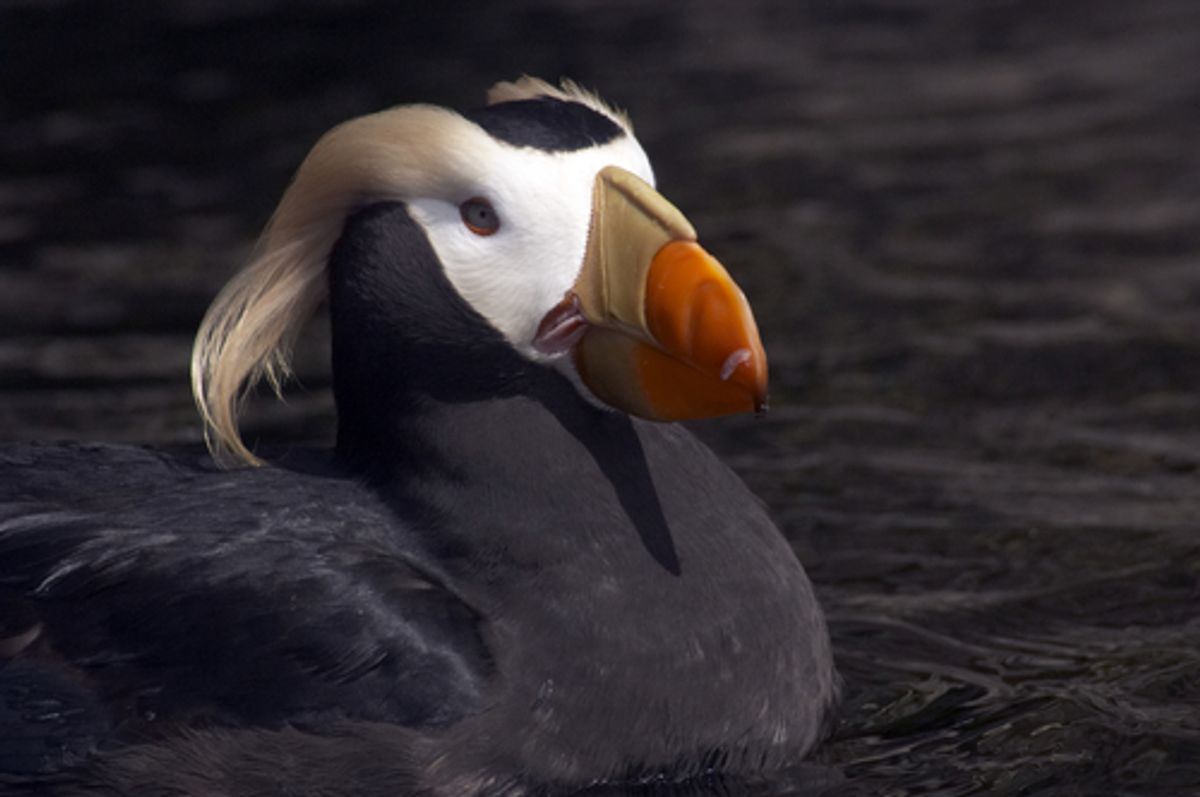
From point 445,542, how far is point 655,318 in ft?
1.89

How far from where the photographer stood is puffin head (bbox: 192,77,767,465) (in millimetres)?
3770

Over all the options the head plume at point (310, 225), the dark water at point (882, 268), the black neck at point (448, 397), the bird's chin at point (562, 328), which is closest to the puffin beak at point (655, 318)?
the bird's chin at point (562, 328)

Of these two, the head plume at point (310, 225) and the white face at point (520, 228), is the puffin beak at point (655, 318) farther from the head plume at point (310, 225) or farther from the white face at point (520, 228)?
the head plume at point (310, 225)

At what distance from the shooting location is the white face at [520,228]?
3.83 m

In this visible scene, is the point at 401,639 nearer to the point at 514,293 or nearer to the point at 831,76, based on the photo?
the point at 514,293

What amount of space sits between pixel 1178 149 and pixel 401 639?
4.92 meters

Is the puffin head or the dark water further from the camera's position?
the dark water

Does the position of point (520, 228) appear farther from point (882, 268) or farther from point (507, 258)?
point (882, 268)

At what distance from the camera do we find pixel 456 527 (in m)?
3.97

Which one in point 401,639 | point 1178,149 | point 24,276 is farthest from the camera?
point 1178,149

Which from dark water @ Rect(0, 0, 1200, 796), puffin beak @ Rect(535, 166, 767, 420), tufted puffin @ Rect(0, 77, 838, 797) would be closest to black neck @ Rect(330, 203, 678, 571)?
tufted puffin @ Rect(0, 77, 838, 797)

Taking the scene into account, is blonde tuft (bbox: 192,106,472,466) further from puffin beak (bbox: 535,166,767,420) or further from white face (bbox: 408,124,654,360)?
puffin beak (bbox: 535,166,767,420)

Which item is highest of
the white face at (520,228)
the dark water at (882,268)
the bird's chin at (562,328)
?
the white face at (520,228)

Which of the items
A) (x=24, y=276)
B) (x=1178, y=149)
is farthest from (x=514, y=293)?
(x=1178, y=149)
